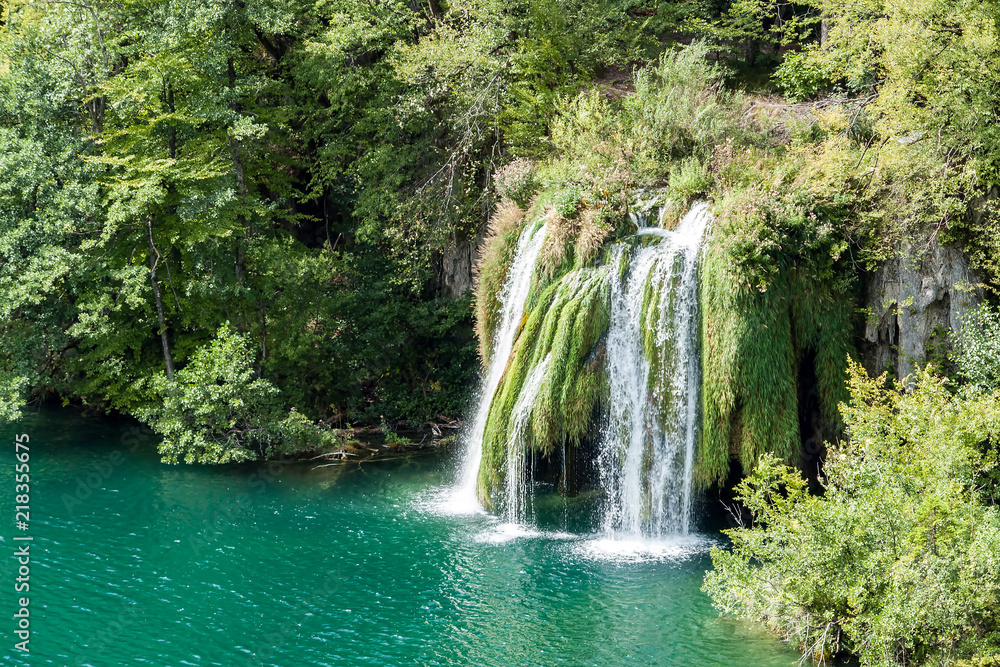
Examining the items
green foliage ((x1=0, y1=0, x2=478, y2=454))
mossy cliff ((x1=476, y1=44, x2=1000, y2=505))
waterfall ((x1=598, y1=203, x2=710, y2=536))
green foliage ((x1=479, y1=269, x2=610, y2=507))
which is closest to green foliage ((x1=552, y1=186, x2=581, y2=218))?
mossy cliff ((x1=476, y1=44, x2=1000, y2=505))

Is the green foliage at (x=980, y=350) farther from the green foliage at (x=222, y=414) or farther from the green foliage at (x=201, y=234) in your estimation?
the green foliage at (x=222, y=414)

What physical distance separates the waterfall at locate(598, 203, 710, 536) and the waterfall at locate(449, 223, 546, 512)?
2036mm

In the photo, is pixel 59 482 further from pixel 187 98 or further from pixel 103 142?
pixel 187 98

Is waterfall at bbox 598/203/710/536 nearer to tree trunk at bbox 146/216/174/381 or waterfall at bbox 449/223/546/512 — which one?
waterfall at bbox 449/223/546/512

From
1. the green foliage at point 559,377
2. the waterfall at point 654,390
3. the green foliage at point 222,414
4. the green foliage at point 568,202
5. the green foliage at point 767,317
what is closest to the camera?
the green foliage at point 767,317

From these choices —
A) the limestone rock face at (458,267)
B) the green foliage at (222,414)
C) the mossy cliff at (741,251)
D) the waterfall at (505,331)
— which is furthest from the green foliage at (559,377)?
the limestone rock face at (458,267)

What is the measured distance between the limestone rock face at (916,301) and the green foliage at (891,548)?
2.05 m

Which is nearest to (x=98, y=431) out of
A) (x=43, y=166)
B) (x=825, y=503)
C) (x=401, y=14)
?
(x=43, y=166)

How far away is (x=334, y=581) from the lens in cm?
1304

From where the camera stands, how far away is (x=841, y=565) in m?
9.61

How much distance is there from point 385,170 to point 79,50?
23.6 ft

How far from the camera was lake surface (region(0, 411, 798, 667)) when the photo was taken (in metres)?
11.0

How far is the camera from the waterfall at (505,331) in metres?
15.9

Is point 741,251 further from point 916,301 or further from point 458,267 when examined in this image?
point 458,267
